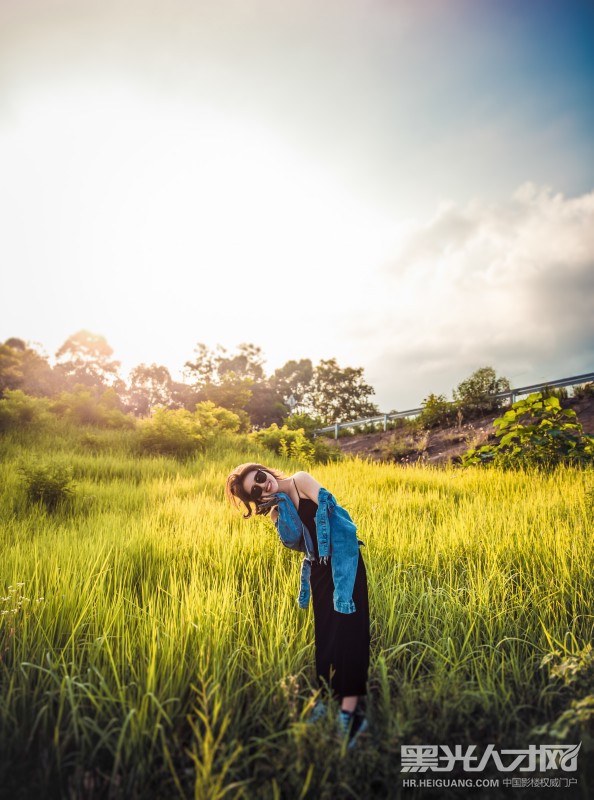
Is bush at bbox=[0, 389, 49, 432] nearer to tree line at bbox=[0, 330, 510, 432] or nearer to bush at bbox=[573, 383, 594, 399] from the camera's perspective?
tree line at bbox=[0, 330, 510, 432]

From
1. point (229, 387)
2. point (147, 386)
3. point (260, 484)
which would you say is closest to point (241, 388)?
point (229, 387)

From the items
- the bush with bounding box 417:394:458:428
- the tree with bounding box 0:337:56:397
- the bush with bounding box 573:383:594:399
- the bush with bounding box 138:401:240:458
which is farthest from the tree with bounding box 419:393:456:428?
the tree with bounding box 0:337:56:397

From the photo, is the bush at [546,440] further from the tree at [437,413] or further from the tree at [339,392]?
the tree at [339,392]

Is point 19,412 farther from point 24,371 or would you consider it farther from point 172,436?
point 24,371

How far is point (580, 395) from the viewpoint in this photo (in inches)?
545

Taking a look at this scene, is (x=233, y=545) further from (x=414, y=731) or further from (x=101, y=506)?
(x=101, y=506)

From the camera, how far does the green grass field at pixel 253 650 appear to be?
6.40 feet

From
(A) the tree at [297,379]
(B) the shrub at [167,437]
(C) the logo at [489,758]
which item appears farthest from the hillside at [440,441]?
(A) the tree at [297,379]

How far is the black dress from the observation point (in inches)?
93.9

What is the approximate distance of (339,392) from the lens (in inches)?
1797

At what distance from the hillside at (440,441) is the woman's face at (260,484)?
10.4 metres

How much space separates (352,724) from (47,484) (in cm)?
624

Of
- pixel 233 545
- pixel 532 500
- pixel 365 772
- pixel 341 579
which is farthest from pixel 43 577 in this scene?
pixel 532 500

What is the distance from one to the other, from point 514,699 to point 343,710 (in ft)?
3.53
